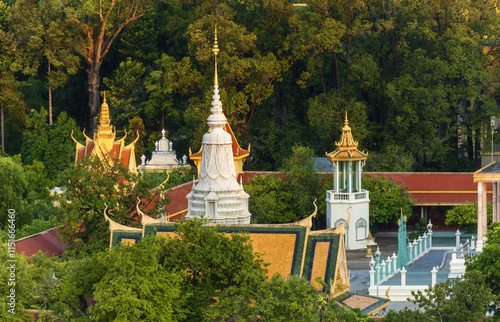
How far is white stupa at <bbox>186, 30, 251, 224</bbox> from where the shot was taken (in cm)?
5062

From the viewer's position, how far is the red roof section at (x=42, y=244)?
51.6 metres

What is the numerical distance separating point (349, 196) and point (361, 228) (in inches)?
65.1

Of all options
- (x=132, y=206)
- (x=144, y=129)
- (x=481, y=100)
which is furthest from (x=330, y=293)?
(x=144, y=129)

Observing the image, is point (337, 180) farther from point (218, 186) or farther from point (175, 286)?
point (175, 286)

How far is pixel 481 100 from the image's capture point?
3009 inches

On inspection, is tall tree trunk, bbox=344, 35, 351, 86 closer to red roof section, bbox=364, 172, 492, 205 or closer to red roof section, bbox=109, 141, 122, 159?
red roof section, bbox=364, 172, 492, 205

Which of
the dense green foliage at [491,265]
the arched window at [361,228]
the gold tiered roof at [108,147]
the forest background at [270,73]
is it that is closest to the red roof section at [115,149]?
the gold tiered roof at [108,147]

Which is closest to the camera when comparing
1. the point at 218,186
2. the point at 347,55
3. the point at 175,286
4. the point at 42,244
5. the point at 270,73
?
the point at 175,286

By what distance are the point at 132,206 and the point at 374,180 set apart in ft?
63.0

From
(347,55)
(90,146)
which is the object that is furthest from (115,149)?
(347,55)

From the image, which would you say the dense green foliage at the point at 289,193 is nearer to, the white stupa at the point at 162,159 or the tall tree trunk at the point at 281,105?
the white stupa at the point at 162,159

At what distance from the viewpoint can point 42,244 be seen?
5275 cm

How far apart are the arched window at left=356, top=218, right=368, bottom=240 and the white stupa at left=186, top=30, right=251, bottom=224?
1531 cm

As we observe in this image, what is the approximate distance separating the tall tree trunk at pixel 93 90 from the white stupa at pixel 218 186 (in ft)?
113
